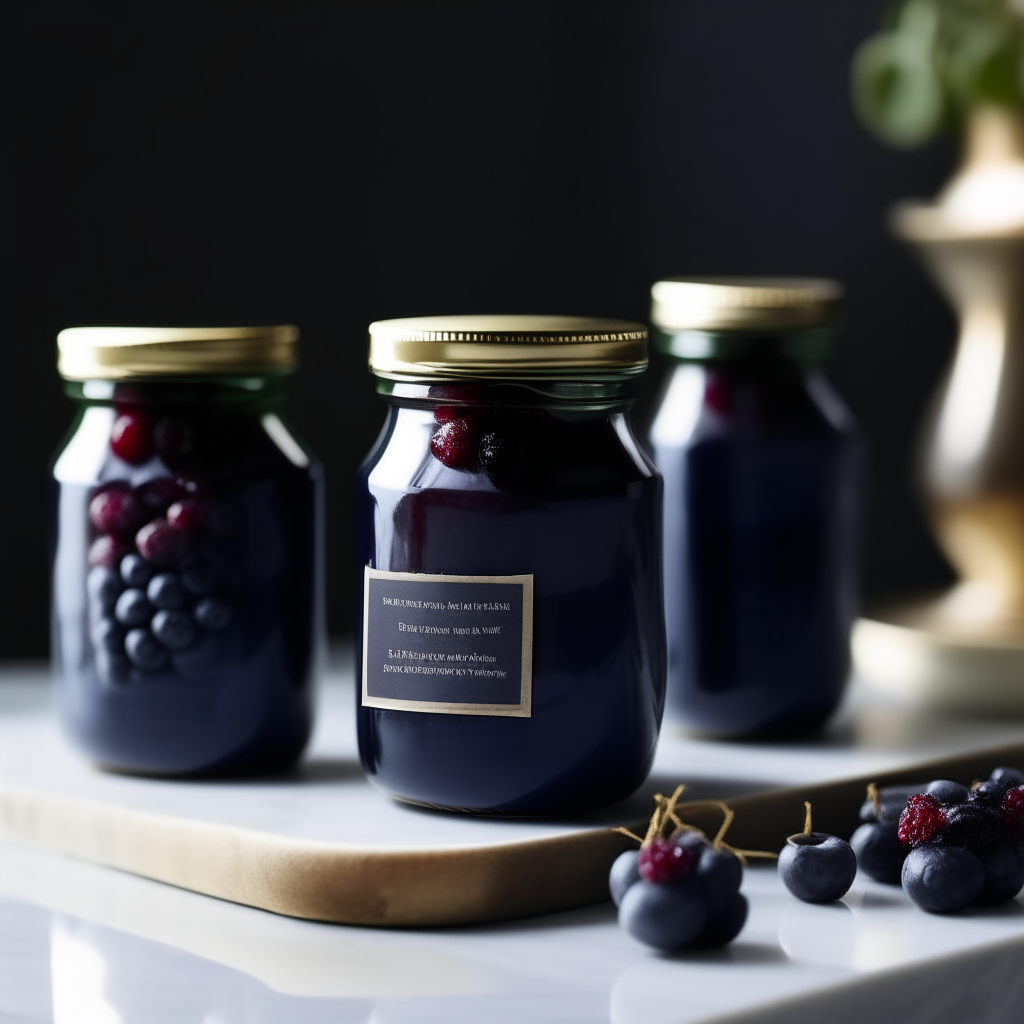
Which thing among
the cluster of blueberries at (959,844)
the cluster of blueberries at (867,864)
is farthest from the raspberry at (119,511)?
the cluster of blueberries at (959,844)

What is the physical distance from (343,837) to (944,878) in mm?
340

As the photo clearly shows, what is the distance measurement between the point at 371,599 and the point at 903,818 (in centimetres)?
33

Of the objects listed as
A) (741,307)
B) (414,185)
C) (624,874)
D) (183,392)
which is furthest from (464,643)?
(414,185)

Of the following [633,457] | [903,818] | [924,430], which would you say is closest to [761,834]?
[903,818]

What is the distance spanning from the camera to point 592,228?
1907 mm

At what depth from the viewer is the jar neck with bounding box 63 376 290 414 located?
1070 mm

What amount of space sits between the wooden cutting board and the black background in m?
0.62

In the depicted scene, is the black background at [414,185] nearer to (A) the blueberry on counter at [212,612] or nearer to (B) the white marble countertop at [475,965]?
(A) the blueberry on counter at [212,612]

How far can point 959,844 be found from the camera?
37.4 inches

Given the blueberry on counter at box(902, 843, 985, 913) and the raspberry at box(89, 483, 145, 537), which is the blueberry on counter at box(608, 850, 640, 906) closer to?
the blueberry on counter at box(902, 843, 985, 913)

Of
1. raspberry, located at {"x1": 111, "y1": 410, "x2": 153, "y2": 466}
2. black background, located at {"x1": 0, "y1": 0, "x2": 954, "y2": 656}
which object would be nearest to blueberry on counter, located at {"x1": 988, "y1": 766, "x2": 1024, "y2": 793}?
raspberry, located at {"x1": 111, "y1": 410, "x2": 153, "y2": 466}

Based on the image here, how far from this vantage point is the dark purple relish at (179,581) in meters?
1.06

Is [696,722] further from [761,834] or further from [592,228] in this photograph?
[592,228]

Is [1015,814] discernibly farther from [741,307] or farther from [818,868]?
[741,307]
